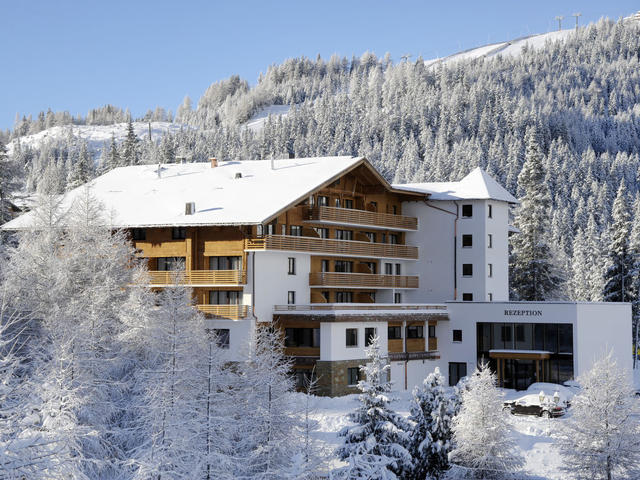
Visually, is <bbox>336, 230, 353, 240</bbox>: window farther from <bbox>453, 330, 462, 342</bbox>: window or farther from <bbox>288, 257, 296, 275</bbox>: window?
<bbox>453, 330, 462, 342</bbox>: window

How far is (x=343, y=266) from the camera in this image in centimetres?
6719

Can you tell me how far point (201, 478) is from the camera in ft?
102

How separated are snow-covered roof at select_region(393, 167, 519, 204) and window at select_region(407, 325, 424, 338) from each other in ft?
34.7

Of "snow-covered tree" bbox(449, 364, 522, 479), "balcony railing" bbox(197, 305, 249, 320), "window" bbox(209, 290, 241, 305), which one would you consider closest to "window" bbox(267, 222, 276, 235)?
"window" bbox(209, 290, 241, 305)

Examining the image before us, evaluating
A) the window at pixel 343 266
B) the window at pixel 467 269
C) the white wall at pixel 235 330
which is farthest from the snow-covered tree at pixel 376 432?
the window at pixel 467 269

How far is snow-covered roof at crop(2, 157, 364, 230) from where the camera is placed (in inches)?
2347

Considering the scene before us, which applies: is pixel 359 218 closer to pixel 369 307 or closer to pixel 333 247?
pixel 333 247

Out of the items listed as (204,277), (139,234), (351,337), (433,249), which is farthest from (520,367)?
(139,234)

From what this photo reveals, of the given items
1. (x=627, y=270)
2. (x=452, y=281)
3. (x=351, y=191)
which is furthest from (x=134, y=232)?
(x=627, y=270)

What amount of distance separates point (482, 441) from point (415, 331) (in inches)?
870

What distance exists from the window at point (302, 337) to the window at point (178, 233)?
904 cm

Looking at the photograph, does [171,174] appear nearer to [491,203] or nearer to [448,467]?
[491,203]

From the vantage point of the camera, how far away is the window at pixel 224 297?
2323 inches

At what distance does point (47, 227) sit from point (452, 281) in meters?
30.2
